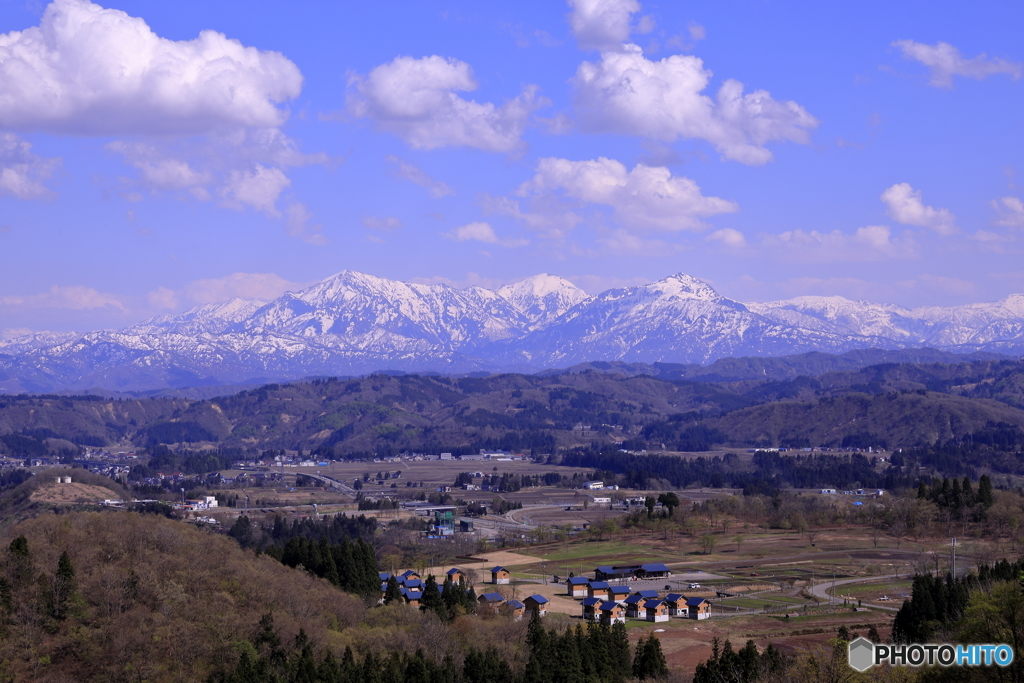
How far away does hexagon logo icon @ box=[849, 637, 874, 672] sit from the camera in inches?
1237

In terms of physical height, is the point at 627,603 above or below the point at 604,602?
below

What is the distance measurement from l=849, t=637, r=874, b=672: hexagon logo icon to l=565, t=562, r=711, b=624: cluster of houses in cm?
4243

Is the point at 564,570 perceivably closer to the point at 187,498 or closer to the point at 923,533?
the point at 923,533

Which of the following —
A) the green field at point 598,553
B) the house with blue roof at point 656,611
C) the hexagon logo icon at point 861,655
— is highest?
the hexagon logo icon at point 861,655

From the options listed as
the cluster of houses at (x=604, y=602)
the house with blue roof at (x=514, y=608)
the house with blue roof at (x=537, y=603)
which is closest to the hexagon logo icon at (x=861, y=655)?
the cluster of houses at (x=604, y=602)

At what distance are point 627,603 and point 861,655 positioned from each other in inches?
2005

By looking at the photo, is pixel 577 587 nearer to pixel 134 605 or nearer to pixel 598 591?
pixel 598 591

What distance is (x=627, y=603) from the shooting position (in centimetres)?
8144

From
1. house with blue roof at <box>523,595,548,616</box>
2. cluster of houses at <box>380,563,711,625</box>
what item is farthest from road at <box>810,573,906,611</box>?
house with blue roof at <box>523,595,548,616</box>

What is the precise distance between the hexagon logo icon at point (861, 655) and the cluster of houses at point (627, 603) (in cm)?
4243

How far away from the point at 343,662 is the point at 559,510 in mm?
119667

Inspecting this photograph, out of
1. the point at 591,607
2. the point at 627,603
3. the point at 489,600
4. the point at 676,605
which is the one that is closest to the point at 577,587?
the point at 627,603

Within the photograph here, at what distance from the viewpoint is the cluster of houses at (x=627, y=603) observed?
78375 mm

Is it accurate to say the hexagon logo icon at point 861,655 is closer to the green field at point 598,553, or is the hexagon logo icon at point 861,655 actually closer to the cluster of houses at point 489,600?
the cluster of houses at point 489,600
